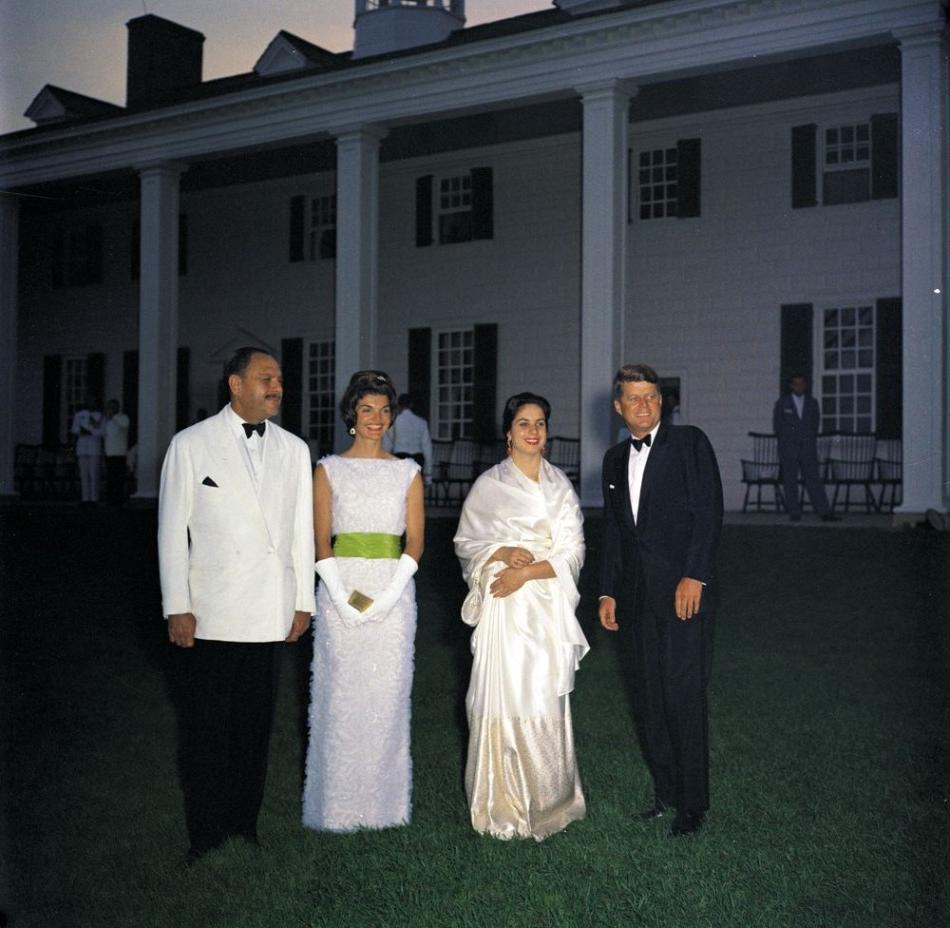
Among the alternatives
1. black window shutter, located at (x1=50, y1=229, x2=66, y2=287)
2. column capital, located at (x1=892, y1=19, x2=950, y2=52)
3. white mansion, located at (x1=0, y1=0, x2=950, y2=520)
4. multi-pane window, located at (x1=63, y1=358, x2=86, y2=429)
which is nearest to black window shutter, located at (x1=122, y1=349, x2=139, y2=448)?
white mansion, located at (x1=0, y1=0, x2=950, y2=520)

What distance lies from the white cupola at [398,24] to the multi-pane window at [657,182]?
4194 mm

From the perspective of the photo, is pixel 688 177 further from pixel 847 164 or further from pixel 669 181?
pixel 847 164

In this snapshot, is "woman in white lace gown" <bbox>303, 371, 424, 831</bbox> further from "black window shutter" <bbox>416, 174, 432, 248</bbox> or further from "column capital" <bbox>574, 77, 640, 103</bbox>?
"black window shutter" <bbox>416, 174, 432, 248</bbox>

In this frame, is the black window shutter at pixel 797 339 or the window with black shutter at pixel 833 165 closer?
the window with black shutter at pixel 833 165

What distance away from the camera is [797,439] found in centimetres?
1600

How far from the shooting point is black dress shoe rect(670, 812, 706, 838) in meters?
4.68

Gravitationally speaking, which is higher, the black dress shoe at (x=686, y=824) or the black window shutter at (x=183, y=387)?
the black window shutter at (x=183, y=387)

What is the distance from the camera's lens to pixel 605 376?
15.6 m

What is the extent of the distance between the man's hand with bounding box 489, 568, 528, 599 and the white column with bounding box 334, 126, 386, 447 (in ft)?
43.5

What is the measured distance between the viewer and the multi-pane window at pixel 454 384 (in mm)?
21875

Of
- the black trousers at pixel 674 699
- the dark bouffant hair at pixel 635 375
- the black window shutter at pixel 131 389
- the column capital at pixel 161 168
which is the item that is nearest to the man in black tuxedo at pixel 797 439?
the column capital at pixel 161 168

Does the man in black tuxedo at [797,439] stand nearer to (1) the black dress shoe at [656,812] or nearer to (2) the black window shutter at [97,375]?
(1) the black dress shoe at [656,812]

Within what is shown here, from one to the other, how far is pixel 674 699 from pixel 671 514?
0.72 metres

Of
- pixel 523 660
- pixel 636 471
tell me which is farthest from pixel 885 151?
pixel 523 660
